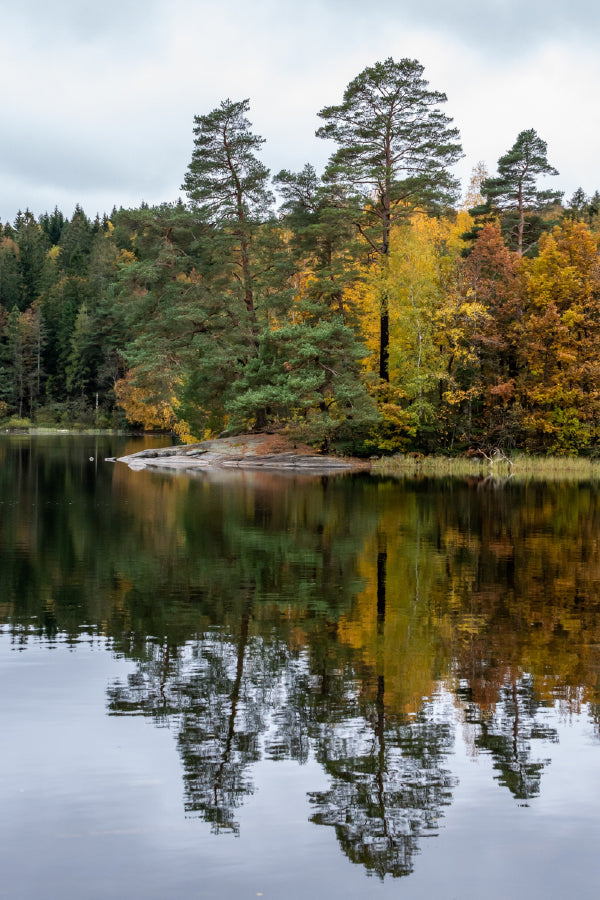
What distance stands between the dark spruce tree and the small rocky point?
727 centimetres

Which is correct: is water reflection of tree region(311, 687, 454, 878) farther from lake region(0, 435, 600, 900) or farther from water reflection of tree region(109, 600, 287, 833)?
water reflection of tree region(109, 600, 287, 833)

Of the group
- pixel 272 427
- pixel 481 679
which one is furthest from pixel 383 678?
pixel 272 427

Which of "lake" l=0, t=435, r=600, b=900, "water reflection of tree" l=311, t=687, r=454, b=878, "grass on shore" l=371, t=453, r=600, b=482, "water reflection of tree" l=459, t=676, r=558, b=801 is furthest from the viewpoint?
"grass on shore" l=371, t=453, r=600, b=482

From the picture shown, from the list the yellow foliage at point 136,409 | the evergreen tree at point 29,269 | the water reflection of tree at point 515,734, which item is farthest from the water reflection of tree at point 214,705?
the evergreen tree at point 29,269

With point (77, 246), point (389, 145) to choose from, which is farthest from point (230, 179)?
point (77, 246)

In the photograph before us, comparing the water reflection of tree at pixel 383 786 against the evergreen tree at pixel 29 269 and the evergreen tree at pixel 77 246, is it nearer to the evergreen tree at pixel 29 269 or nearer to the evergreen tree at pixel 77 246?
the evergreen tree at pixel 77 246

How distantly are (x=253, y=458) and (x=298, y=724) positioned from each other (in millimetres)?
39464

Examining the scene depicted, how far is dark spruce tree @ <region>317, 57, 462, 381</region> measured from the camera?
4378 cm

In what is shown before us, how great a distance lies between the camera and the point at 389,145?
45219 millimetres

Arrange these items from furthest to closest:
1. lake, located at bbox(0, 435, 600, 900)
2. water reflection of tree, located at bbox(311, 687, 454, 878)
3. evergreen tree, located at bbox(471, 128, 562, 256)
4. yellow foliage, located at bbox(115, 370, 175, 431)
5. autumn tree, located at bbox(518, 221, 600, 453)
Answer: yellow foliage, located at bbox(115, 370, 175, 431) < evergreen tree, located at bbox(471, 128, 562, 256) < autumn tree, located at bbox(518, 221, 600, 453) < water reflection of tree, located at bbox(311, 687, 454, 878) < lake, located at bbox(0, 435, 600, 900)

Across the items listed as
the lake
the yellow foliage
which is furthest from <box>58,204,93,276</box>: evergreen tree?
the lake

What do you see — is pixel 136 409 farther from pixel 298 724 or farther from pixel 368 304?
pixel 298 724

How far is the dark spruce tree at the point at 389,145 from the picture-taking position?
4378 cm

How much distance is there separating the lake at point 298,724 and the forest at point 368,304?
1132 inches
